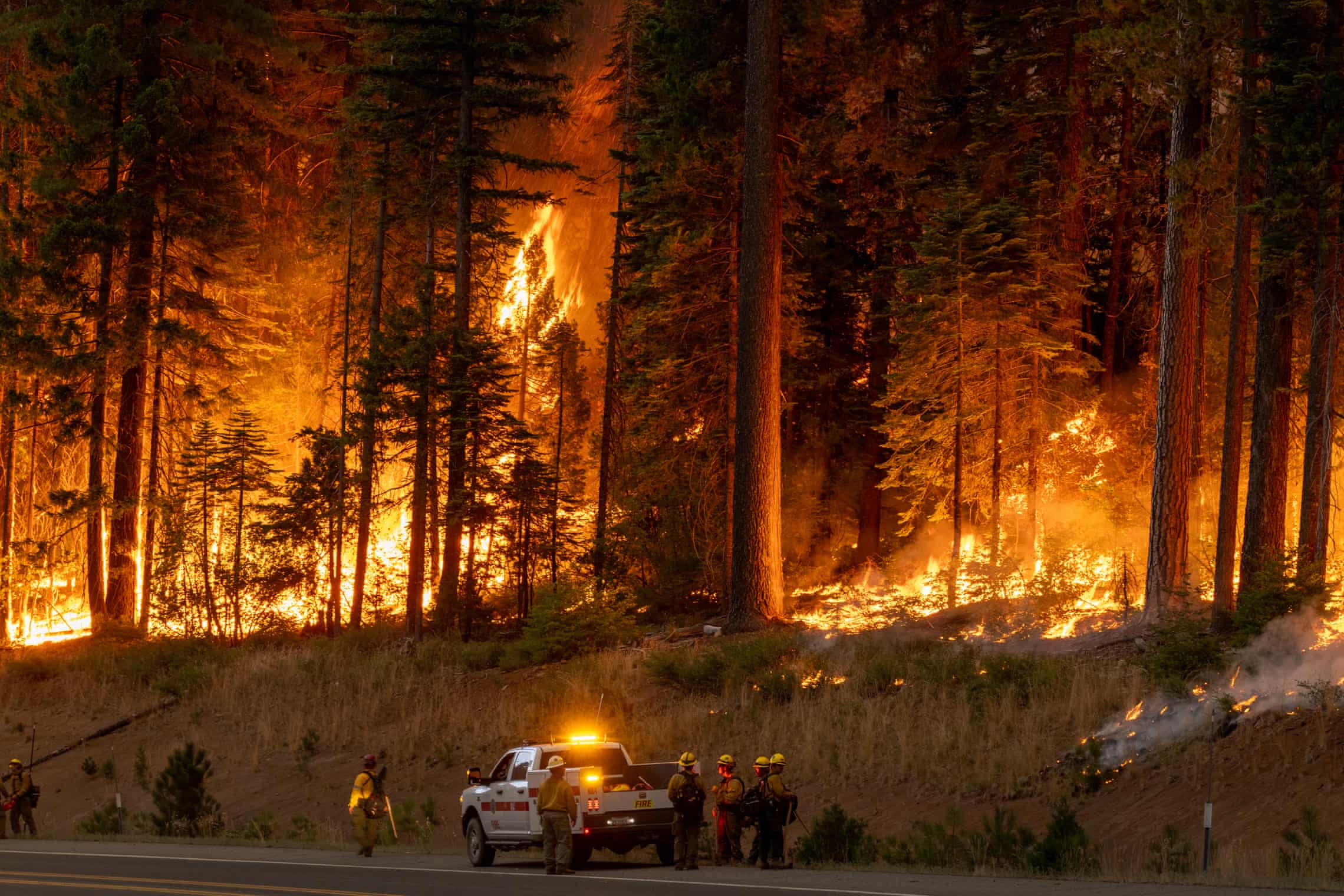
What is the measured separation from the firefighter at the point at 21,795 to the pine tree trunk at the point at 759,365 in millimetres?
13281

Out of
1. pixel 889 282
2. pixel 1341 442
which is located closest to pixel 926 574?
pixel 889 282

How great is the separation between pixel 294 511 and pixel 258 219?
54.0 ft

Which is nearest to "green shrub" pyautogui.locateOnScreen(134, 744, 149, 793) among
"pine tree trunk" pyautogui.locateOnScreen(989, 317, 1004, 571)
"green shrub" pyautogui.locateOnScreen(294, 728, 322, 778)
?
"green shrub" pyautogui.locateOnScreen(294, 728, 322, 778)

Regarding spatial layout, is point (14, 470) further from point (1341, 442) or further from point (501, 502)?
point (1341, 442)

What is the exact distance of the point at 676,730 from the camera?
23125mm

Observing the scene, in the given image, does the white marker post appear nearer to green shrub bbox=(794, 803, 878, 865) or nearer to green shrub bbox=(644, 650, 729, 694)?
green shrub bbox=(794, 803, 878, 865)

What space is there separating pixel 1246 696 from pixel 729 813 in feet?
22.8

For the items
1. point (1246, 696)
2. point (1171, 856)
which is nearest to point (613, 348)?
point (1246, 696)

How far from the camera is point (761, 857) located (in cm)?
1602

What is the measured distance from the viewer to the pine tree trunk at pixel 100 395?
37688 mm

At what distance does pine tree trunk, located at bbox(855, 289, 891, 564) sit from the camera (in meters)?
36.1

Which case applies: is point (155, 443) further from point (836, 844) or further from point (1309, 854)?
point (1309, 854)

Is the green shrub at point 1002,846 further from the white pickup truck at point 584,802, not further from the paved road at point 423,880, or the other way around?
the white pickup truck at point 584,802

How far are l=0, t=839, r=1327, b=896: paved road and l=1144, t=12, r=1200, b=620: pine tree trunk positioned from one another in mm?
10980
